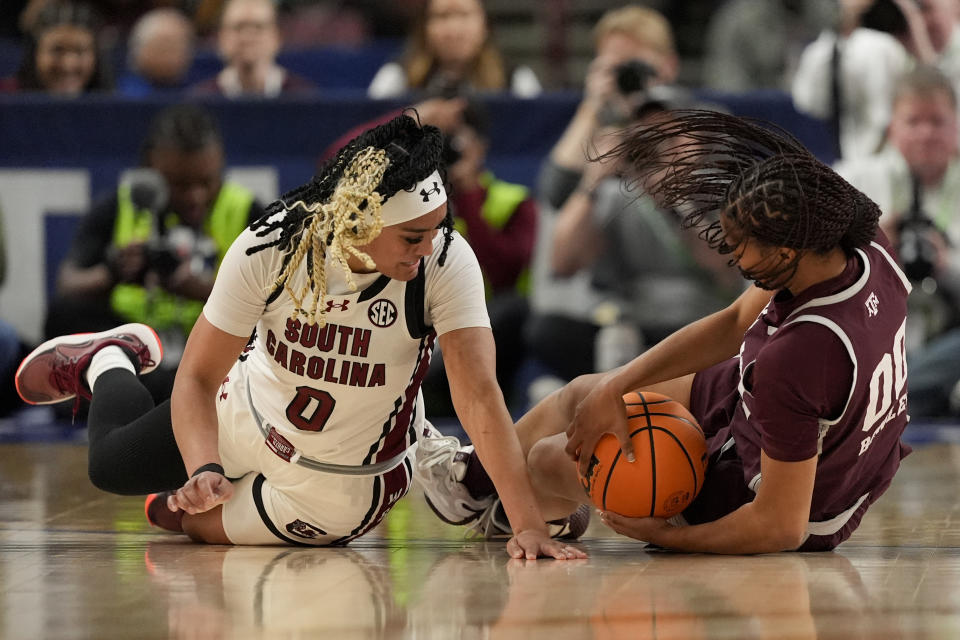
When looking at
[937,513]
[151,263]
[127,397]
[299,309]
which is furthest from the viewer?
[151,263]

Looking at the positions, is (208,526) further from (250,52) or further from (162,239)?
(250,52)

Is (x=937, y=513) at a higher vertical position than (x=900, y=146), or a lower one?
lower

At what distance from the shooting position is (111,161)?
721cm

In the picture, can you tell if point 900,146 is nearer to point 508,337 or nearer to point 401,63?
point 508,337

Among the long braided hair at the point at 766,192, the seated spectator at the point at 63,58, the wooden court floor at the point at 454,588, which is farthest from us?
the seated spectator at the point at 63,58

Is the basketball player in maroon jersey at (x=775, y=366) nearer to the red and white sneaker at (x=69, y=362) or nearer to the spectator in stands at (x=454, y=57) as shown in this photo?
the red and white sneaker at (x=69, y=362)

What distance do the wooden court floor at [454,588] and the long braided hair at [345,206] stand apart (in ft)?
2.26

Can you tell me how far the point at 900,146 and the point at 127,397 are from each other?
163 inches

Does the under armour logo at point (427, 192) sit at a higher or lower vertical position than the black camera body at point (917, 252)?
higher

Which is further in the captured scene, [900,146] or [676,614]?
[900,146]

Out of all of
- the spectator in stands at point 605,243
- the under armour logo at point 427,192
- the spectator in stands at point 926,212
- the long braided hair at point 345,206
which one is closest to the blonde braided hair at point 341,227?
the long braided hair at point 345,206

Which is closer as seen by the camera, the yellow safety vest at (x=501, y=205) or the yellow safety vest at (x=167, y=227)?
the yellow safety vest at (x=167, y=227)

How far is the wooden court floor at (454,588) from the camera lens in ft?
8.30

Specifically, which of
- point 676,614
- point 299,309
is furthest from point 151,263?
point 676,614
